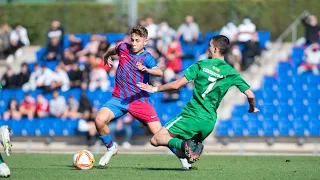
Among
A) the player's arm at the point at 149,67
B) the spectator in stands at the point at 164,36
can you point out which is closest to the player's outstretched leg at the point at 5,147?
the player's arm at the point at 149,67

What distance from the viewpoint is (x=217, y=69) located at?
11.2m

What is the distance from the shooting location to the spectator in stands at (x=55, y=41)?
25.8 meters

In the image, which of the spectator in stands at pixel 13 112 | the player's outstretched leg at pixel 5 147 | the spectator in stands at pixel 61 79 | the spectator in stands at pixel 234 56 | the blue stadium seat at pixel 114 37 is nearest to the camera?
the player's outstretched leg at pixel 5 147

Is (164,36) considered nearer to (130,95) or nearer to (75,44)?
(75,44)

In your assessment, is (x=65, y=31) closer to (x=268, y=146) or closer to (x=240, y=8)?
(x=240, y=8)

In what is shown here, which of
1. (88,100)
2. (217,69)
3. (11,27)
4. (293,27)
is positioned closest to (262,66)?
(293,27)

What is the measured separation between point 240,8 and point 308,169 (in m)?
13.2

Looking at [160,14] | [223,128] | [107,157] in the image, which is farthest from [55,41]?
[107,157]

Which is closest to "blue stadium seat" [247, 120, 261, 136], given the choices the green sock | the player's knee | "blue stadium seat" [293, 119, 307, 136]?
"blue stadium seat" [293, 119, 307, 136]

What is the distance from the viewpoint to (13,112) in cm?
2366

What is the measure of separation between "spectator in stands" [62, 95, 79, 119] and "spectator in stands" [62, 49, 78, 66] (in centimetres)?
217

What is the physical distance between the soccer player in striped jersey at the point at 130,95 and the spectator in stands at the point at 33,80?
39.6 ft

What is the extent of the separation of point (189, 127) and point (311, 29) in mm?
13236

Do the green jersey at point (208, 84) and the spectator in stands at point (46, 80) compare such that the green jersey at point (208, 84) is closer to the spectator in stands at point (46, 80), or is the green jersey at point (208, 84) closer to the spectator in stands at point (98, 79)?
the spectator in stands at point (98, 79)
